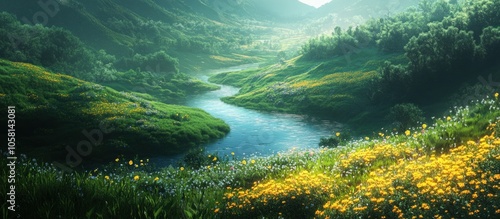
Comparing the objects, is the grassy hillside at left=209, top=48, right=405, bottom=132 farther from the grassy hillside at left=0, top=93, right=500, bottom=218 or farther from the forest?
the grassy hillside at left=0, top=93, right=500, bottom=218

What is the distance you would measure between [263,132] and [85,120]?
27018 millimetres

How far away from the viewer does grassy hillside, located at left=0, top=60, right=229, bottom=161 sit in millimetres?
48094

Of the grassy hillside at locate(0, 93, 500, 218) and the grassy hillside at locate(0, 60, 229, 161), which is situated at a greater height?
the grassy hillside at locate(0, 60, 229, 161)

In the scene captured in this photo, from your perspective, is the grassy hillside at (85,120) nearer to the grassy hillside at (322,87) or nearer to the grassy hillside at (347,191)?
the grassy hillside at (322,87)

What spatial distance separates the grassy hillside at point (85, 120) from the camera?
4809 centimetres

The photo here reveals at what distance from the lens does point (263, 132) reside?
61406mm

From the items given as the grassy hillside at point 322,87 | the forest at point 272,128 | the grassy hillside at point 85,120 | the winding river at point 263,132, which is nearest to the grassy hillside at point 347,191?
the forest at point 272,128

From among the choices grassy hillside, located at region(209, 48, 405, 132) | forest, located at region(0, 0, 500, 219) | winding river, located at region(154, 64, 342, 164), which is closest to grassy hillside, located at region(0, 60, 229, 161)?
forest, located at region(0, 0, 500, 219)

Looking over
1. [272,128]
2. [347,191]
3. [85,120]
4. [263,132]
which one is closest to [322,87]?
[272,128]

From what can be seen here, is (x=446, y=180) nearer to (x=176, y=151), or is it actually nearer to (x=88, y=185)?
(x=88, y=185)

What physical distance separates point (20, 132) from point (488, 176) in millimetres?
52074

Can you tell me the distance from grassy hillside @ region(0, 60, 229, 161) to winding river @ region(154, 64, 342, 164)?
3683mm

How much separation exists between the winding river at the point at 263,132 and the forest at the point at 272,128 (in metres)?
0.46

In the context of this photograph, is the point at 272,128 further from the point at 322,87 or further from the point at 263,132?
the point at 322,87
